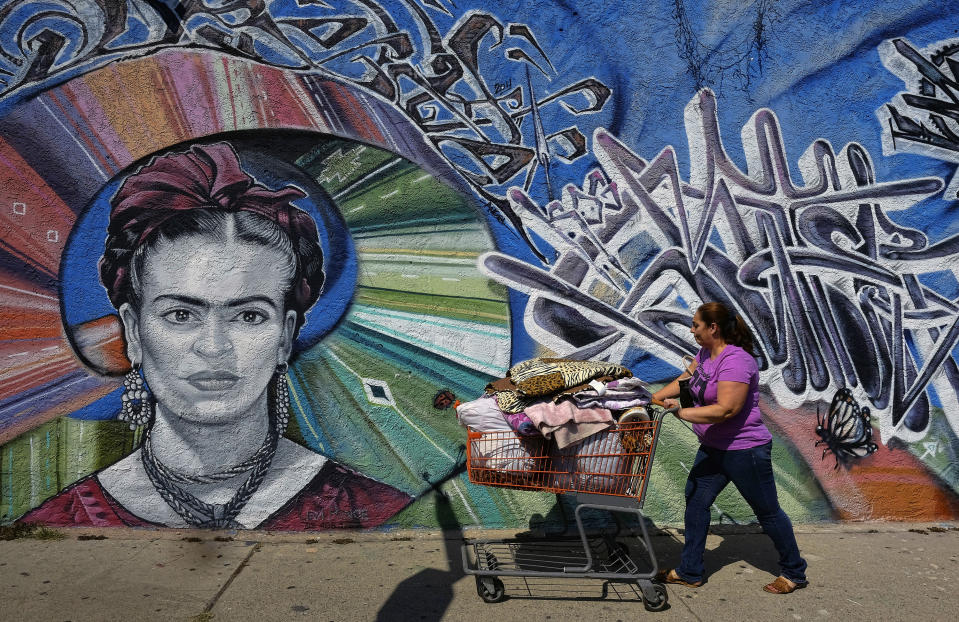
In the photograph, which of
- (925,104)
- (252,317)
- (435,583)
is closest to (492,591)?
(435,583)

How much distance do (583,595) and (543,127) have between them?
3.05 m

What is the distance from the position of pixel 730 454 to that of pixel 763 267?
5.56 feet

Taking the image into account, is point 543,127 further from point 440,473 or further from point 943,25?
point 943,25

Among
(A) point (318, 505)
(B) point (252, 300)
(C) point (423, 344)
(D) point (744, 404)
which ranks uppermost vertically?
(B) point (252, 300)

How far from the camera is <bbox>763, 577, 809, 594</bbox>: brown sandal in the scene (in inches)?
164

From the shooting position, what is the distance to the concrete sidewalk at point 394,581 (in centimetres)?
390

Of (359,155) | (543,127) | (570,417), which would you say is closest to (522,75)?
(543,127)

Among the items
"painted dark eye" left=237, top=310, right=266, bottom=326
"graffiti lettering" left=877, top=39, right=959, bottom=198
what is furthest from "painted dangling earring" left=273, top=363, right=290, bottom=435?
"graffiti lettering" left=877, top=39, right=959, bottom=198

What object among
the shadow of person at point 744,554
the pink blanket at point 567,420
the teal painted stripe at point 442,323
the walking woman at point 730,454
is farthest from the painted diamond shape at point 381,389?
the shadow of person at point 744,554

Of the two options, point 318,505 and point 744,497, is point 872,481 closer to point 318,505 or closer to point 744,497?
point 744,497

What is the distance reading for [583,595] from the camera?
13.7 feet

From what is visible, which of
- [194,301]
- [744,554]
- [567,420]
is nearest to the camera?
[567,420]

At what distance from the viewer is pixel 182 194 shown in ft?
16.3

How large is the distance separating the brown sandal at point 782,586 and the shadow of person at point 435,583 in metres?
1.75
